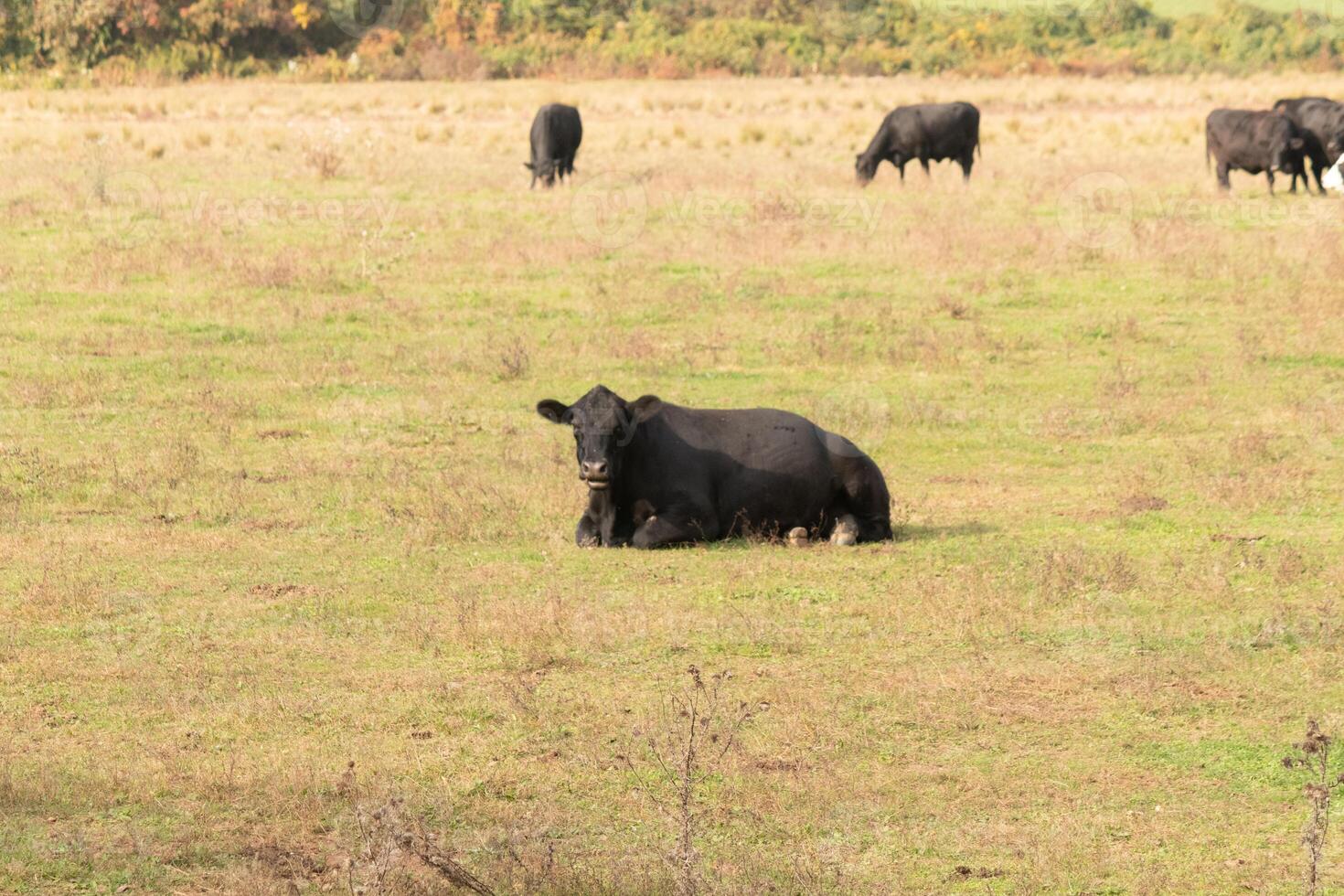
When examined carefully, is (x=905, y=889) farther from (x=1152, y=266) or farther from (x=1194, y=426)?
(x=1152, y=266)

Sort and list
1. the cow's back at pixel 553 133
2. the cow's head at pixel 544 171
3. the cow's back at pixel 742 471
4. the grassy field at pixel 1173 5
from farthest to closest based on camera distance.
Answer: the grassy field at pixel 1173 5, the cow's back at pixel 553 133, the cow's head at pixel 544 171, the cow's back at pixel 742 471

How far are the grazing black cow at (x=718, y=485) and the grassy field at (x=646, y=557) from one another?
235 millimetres

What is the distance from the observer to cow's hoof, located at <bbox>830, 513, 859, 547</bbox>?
34.6 feet

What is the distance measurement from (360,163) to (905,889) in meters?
25.7

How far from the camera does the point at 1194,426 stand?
1398 centimetres

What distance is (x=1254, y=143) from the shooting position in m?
28.4

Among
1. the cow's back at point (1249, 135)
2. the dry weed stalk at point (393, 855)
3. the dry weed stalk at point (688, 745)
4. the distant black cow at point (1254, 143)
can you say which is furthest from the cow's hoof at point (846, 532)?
the cow's back at point (1249, 135)

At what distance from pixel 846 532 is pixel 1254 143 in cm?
2054

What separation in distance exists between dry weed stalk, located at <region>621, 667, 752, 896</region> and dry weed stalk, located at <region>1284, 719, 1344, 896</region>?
1.91 metres

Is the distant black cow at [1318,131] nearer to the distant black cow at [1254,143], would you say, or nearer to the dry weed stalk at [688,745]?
the distant black cow at [1254,143]

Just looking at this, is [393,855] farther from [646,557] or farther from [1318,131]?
[1318,131]

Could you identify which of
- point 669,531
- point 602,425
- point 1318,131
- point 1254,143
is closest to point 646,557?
point 669,531

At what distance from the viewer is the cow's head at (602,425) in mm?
10070

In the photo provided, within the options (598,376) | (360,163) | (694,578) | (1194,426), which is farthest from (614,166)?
(694,578)
